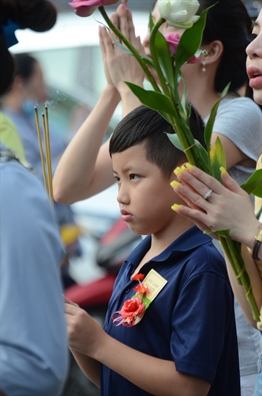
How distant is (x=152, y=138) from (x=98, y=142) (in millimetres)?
561

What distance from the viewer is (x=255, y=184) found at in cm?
144

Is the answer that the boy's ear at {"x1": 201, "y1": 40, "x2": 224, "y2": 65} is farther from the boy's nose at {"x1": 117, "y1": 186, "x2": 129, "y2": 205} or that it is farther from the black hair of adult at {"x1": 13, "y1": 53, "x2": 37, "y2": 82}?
the black hair of adult at {"x1": 13, "y1": 53, "x2": 37, "y2": 82}

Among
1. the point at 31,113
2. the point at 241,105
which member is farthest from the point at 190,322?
the point at 31,113

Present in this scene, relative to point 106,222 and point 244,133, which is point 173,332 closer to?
point 244,133

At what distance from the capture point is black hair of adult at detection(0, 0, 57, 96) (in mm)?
1266

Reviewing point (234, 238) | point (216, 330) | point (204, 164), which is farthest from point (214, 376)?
point (204, 164)

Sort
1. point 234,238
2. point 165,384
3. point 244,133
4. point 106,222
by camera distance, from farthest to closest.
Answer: point 106,222, point 244,133, point 165,384, point 234,238

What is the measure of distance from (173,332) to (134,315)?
0.10 m

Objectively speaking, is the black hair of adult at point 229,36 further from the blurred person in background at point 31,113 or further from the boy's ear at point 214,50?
the blurred person in background at point 31,113

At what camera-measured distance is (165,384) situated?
5.17 feet

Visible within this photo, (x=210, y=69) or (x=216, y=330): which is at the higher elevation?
(x=210, y=69)

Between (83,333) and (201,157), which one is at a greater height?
(201,157)

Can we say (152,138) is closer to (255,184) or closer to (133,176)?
(133,176)

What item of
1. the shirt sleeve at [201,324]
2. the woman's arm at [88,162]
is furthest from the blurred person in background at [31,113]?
the shirt sleeve at [201,324]
